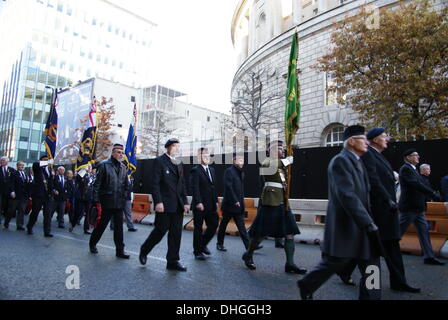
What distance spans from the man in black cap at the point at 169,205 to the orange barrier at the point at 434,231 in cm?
497

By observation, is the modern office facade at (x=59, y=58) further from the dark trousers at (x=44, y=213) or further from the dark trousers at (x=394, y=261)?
the dark trousers at (x=394, y=261)

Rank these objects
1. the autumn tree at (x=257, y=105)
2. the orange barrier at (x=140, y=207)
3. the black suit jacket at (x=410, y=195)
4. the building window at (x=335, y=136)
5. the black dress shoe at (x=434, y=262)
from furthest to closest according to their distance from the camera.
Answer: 1. the autumn tree at (x=257, y=105)
2. the building window at (x=335, y=136)
3. the orange barrier at (x=140, y=207)
4. the black dress shoe at (x=434, y=262)
5. the black suit jacket at (x=410, y=195)

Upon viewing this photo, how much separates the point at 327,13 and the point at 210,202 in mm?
24529

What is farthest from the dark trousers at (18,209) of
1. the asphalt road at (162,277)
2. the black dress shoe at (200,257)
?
the black dress shoe at (200,257)

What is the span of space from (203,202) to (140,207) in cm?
814

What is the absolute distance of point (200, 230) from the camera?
6398mm

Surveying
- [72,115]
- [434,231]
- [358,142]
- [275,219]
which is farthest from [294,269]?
[72,115]

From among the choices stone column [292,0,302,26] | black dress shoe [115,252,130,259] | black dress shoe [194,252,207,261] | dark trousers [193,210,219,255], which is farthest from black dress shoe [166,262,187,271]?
stone column [292,0,302,26]

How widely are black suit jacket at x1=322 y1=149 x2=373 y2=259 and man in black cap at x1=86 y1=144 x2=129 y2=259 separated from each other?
4153 millimetres

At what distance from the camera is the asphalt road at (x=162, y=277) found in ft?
12.9

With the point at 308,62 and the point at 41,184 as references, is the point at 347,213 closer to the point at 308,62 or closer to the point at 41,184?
the point at 41,184

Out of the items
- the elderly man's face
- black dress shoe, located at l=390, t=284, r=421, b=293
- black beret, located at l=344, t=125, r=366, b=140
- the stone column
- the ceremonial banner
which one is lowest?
black dress shoe, located at l=390, t=284, r=421, b=293

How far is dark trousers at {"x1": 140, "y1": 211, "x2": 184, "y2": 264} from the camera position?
5.28 meters

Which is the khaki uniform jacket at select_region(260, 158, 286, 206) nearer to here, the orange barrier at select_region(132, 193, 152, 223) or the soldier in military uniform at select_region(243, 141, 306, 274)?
the soldier in military uniform at select_region(243, 141, 306, 274)
